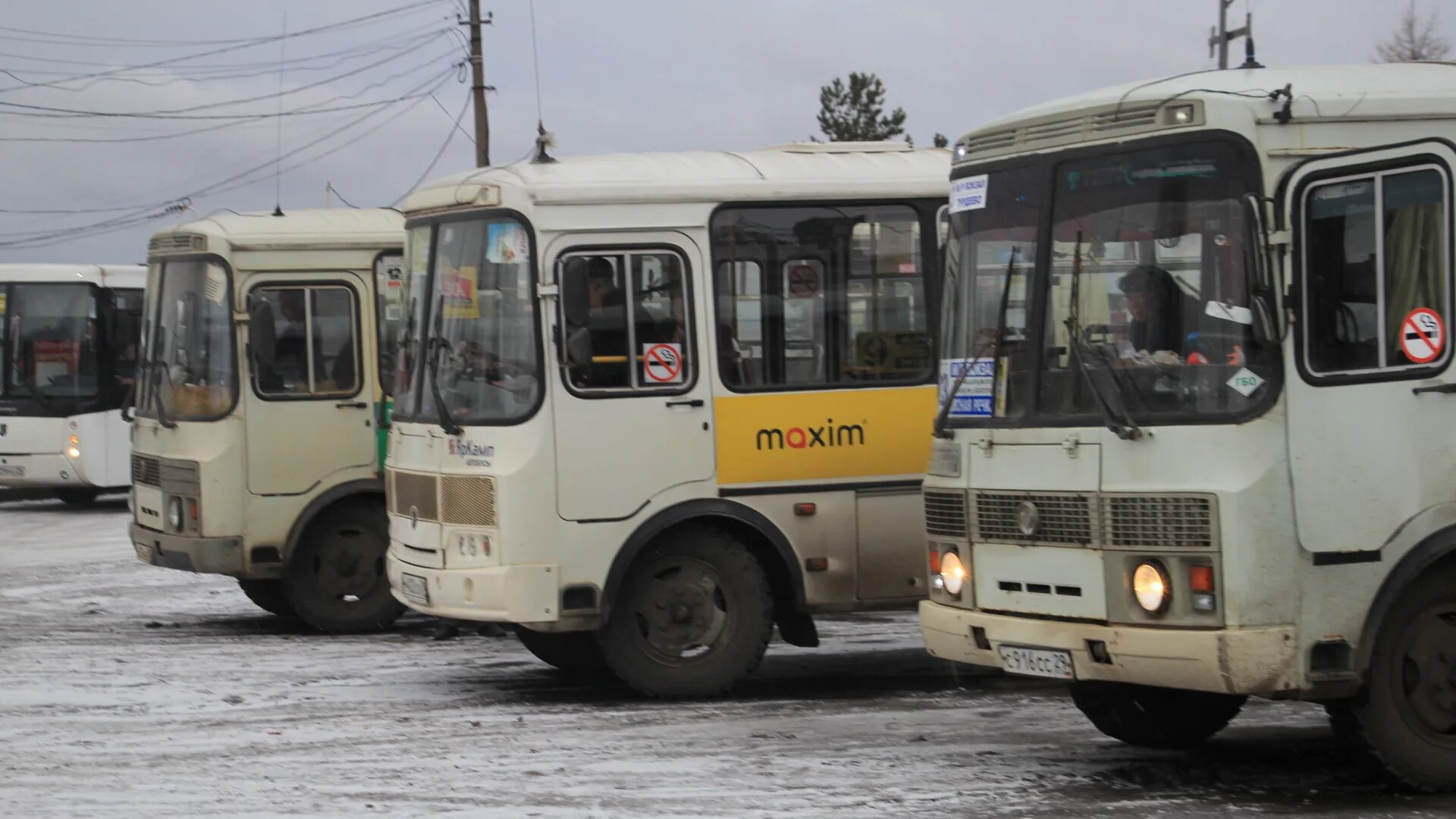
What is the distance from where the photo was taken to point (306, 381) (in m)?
14.2

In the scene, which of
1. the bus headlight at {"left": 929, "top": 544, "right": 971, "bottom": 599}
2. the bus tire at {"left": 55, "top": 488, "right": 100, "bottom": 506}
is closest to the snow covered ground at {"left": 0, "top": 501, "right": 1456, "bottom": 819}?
the bus headlight at {"left": 929, "top": 544, "right": 971, "bottom": 599}

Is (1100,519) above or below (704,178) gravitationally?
below

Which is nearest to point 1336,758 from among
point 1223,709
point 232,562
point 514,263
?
point 1223,709

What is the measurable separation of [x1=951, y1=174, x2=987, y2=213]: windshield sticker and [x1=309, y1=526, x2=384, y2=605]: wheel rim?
22.3 ft

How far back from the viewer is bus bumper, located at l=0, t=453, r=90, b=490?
25.8 metres

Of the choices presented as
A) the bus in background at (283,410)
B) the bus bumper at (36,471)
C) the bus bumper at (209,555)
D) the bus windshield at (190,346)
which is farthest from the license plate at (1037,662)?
the bus bumper at (36,471)

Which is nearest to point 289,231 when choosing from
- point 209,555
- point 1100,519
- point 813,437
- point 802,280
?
point 209,555

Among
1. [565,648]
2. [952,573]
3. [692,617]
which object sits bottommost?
[565,648]

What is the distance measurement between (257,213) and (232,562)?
8.83ft

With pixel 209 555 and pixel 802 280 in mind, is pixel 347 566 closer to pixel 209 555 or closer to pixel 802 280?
pixel 209 555

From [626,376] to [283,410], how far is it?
13.9 ft

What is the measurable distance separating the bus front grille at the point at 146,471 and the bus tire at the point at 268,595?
1.15 metres

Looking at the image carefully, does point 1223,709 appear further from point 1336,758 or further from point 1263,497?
point 1263,497

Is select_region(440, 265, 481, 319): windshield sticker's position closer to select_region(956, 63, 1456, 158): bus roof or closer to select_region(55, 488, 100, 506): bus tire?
select_region(956, 63, 1456, 158): bus roof
